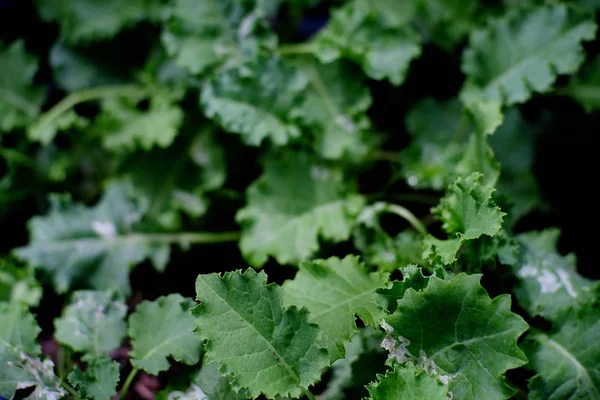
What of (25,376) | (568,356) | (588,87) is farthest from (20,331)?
(588,87)

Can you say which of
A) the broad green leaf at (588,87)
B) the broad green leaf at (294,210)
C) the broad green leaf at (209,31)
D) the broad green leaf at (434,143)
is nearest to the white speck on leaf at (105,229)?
the broad green leaf at (294,210)

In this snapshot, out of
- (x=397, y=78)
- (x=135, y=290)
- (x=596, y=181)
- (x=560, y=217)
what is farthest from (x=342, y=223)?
(x=596, y=181)

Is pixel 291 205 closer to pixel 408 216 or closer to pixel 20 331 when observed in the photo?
pixel 408 216

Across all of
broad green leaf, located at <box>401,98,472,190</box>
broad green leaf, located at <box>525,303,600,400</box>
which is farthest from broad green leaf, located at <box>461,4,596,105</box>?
broad green leaf, located at <box>525,303,600,400</box>

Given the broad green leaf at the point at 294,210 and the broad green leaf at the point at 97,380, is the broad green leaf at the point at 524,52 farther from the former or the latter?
the broad green leaf at the point at 97,380

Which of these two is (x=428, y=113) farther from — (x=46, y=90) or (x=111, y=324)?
(x=46, y=90)

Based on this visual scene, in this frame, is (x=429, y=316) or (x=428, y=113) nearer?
(x=429, y=316)

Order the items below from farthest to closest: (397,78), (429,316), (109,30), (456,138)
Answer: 1. (109,30)
2. (456,138)
3. (397,78)
4. (429,316)
